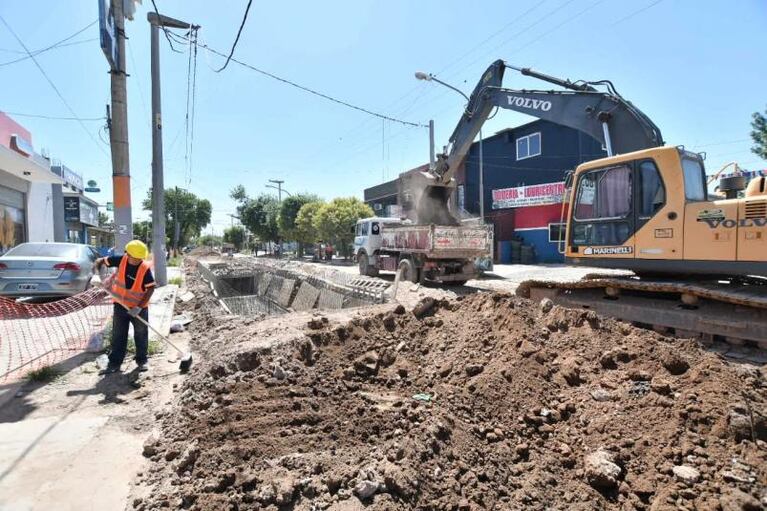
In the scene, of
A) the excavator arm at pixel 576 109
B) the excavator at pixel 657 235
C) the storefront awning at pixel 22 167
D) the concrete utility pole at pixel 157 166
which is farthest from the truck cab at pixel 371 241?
the storefront awning at pixel 22 167

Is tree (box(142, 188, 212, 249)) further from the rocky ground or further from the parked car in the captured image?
the rocky ground

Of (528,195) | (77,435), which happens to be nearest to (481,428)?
(77,435)

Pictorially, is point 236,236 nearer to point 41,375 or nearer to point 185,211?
point 185,211

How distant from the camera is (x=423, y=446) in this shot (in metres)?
2.69

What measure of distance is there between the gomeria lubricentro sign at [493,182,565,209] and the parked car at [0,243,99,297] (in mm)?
21037

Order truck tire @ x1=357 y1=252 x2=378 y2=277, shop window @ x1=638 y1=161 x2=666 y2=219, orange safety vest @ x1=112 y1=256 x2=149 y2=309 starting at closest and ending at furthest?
orange safety vest @ x1=112 y1=256 x2=149 y2=309 < shop window @ x1=638 y1=161 x2=666 y2=219 < truck tire @ x1=357 y1=252 x2=378 y2=277

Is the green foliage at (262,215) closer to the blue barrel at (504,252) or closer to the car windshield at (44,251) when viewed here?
the blue barrel at (504,252)

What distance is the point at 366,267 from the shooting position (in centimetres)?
1617

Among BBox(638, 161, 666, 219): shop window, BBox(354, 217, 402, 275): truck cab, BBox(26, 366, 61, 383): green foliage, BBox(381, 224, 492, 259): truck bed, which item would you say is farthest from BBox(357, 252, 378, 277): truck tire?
BBox(26, 366, 61, 383): green foliage

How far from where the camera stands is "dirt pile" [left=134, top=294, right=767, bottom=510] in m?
2.41

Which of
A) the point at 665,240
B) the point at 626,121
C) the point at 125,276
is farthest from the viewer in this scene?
the point at 626,121

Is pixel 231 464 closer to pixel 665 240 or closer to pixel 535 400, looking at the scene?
pixel 535 400

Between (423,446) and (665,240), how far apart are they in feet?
16.1

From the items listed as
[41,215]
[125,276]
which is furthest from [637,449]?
[41,215]
